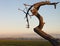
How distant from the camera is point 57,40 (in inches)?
277

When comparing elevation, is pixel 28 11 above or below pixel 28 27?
above

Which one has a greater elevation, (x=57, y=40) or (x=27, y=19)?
(x=27, y=19)

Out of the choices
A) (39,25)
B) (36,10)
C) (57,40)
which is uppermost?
(36,10)

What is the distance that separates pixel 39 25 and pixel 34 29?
200 millimetres

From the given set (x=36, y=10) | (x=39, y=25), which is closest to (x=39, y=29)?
(x=39, y=25)

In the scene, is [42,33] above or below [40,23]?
below

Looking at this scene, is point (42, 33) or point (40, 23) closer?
point (42, 33)

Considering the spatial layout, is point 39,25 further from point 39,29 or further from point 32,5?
point 32,5

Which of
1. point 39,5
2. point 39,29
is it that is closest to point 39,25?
point 39,29

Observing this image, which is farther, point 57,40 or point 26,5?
point 26,5

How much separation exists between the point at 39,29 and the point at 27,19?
1.66 ft

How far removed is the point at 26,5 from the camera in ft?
24.7

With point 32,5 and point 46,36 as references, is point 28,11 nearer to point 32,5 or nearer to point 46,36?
point 32,5

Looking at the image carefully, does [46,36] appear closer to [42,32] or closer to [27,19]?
[42,32]
